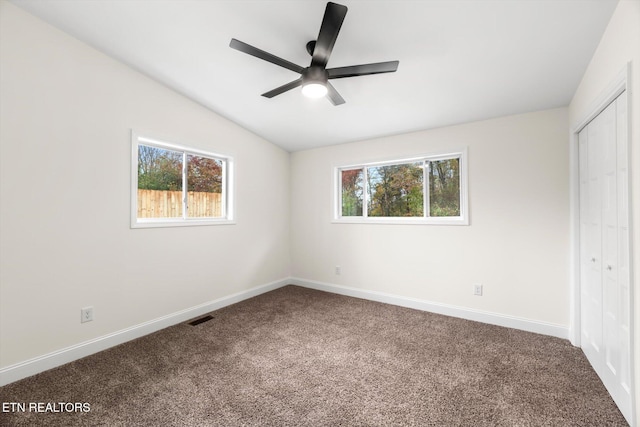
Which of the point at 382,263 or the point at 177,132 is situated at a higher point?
the point at 177,132

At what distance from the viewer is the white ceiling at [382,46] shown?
6.01 feet

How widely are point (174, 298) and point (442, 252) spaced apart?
324 cm

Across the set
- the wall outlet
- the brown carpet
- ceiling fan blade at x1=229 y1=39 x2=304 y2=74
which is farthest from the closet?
ceiling fan blade at x1=229 y1=39 x2=304 y2=74

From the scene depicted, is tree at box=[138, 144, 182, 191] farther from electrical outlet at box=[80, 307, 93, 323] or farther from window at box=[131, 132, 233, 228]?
electrical outlet at box=[80, 307, 93, 323]

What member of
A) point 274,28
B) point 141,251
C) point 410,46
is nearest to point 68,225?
point 141,251

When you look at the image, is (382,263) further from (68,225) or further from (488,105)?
(68,225)

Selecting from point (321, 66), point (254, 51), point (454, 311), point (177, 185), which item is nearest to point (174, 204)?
point (177, 185)

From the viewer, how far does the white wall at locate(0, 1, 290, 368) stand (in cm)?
209

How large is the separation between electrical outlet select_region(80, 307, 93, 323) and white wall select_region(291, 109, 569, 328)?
3017 millimetres

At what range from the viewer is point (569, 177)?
2684mm

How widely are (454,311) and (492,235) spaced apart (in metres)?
1.01

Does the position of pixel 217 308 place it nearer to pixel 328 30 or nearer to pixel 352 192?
pixel 352 192

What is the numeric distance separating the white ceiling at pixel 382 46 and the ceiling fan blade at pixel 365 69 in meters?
0.32

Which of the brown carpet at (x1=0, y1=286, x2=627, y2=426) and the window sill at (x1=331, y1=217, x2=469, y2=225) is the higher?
the window sill at (x1=331, y1=217, x2=469, y2=225)
